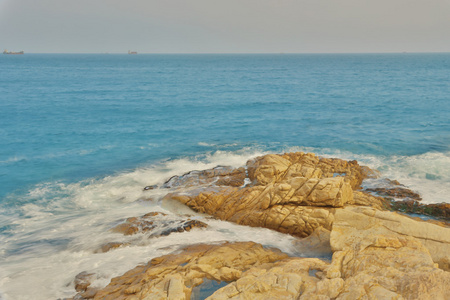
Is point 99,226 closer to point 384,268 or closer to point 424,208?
point 384,268

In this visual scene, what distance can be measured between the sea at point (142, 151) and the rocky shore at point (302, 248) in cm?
87

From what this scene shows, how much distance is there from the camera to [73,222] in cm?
1827

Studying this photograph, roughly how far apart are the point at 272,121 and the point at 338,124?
7.58 metres

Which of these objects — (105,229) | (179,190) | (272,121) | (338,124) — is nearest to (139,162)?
(179,190)

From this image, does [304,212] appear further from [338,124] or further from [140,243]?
[338,124]

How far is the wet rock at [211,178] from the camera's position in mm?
21641

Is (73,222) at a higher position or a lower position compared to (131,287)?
lower

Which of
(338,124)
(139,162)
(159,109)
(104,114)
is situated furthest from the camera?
(159,109)

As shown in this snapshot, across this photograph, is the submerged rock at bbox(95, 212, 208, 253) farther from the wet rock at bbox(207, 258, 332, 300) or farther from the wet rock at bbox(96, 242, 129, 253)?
the wet rock at bbox(207, 258, 332, 300)

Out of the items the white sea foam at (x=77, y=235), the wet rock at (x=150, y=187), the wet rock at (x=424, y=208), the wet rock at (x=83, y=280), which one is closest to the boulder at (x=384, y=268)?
the white sea foam at (x=77, y=235)

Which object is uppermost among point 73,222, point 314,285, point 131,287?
point 314,285

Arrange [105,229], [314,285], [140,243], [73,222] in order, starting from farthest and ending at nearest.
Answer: [73,222] → [105,229] → [140,243] → [314,285]

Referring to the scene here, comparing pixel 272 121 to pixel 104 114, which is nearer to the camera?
pixel 272 121

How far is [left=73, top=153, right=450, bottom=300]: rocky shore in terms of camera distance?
30.7ft
